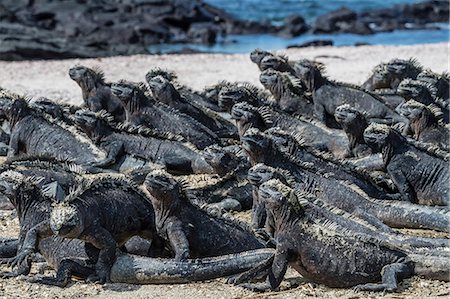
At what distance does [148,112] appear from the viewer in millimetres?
10047

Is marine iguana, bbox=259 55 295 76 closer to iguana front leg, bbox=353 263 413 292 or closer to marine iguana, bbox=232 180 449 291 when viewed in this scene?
marine iguana, bbox=232 180 449 291

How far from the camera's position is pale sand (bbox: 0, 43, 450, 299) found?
5.76m

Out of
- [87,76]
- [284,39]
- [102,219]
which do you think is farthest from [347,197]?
[284,39]

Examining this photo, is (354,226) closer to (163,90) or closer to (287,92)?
(163,90)

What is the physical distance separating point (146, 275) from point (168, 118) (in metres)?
4.17

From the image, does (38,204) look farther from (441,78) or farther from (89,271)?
(441,78)

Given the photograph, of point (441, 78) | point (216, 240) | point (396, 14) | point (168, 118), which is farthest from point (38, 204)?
point (396, 14)

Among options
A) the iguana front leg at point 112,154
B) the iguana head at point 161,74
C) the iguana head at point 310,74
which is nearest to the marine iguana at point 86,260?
the iguana front leg at point 112,154

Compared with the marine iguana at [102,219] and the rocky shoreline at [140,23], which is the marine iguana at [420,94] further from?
the rocky shoreline at [140,23]

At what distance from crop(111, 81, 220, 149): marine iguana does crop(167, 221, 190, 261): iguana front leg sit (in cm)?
354

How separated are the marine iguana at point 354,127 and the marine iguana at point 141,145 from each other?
1275mm

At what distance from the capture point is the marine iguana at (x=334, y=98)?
10.5m

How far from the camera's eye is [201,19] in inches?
1464

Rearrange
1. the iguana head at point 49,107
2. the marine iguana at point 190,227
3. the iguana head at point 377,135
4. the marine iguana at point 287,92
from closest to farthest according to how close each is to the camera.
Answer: the marine iguana at point 190,227, the iguana head at point 377,135, the iguana head at point 49,107, the marine iguana at point 287,92
